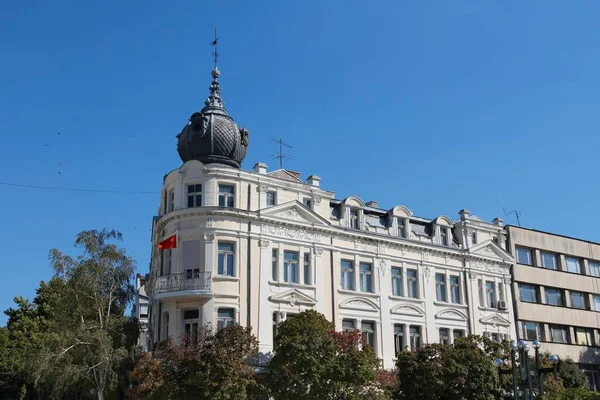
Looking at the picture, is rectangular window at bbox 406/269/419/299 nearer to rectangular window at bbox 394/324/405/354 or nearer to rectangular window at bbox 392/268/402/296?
rectangular window at bbox 392/268/402/296

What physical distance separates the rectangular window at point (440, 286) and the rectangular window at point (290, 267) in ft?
34.2

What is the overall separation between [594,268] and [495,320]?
14376 mm

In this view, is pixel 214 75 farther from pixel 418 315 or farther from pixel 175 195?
pixel 418 315

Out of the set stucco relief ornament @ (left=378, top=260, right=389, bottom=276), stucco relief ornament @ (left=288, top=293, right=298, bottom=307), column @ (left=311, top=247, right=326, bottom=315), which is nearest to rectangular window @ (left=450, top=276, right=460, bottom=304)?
stucco relief ornament @ (left=378, top=260, right=389, bottom=276)

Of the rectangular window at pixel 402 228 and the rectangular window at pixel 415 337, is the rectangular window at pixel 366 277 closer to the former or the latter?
the rectangular window at pixel 415 337

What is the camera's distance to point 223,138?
39156 mm

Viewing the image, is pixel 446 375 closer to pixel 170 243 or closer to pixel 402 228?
pixel 402 228

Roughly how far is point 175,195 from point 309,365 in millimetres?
12012

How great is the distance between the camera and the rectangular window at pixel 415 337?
4272cm

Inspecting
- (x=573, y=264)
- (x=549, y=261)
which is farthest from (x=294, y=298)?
(x=573, y=264)

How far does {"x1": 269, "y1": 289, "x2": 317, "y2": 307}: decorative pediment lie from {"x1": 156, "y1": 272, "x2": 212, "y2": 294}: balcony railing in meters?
3.64

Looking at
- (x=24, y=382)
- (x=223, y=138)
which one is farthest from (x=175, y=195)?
(x=24, y=382)

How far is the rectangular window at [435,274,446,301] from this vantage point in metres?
45.2

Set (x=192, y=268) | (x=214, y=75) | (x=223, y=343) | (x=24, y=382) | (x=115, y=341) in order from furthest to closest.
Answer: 1. (x=24, y=382)
2. (x=214, y=75)
3. (x=115, y=341)
4. (x=192, y=268)
5. (x=223, y=343)
